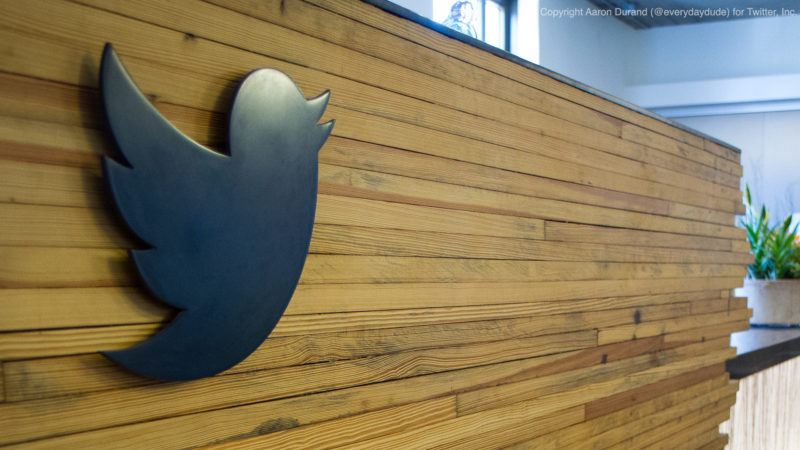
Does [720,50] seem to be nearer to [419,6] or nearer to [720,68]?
[720,68]

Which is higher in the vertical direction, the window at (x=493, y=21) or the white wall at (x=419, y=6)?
the window at (x=493, y=21)

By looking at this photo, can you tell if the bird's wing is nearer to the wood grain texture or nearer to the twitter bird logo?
the twitter bird logo

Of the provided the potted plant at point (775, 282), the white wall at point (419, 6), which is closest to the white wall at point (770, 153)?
the potted plant at point (775, 282)

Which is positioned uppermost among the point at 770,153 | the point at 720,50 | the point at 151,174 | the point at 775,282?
the point at 720,50

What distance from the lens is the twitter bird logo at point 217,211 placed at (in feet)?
3.28

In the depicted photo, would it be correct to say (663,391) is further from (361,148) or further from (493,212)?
(361,148)

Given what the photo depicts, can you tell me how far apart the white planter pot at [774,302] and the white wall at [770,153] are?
1.73m

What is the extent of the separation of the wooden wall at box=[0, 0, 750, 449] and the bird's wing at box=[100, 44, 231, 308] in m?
0.04

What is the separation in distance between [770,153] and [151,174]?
19.1 feet

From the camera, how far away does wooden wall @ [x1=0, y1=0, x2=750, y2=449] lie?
Result: 966 mm

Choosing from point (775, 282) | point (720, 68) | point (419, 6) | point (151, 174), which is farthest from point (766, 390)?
point (151, 174)

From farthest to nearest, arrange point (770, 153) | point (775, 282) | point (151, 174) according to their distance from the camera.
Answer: point (770, 153) < point (775, 282) < point (151, 174)

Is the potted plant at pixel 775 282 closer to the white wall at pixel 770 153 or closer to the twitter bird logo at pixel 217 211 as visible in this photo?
the white wall at pixel 770 153

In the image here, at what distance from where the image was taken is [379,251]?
1.41m
